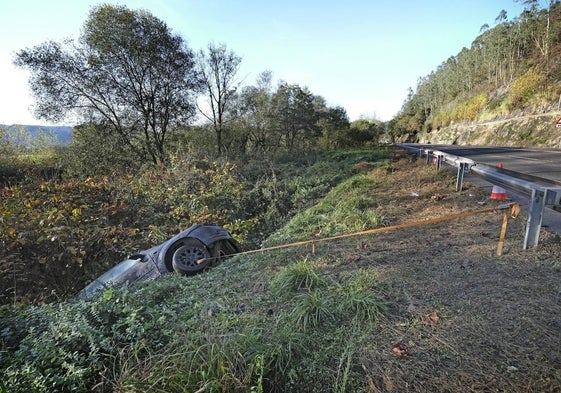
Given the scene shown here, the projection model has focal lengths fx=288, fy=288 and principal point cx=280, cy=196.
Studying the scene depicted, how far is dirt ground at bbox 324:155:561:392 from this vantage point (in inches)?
63.0

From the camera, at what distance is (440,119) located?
4841cm

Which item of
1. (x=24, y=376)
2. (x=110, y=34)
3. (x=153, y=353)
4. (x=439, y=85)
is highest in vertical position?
(x=439, y=85)

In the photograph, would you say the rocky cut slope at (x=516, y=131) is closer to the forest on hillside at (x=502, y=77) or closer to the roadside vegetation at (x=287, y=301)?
the forest on hillside at (x=502, y=77)

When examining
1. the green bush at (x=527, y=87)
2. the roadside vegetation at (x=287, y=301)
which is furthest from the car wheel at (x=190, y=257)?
the green bush at (x=527, y=87)

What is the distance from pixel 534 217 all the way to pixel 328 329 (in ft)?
8.70

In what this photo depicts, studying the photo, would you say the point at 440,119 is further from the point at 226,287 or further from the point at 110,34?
the point at 226,287

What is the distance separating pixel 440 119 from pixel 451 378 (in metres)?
55.3

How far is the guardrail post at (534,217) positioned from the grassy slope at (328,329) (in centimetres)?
14

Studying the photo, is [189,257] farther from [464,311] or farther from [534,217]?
[534,217]

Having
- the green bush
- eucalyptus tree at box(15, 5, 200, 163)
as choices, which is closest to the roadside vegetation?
eucalyptus tree at box(15, 5, 200, 163)

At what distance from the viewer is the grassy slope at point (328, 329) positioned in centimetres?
161

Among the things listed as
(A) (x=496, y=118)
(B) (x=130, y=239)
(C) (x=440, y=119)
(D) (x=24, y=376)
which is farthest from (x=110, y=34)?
(C) (x=440, y=119)

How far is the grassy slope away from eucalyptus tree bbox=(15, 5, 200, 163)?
15695 millimetres

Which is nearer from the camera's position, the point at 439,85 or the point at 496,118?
the point at 496,118
